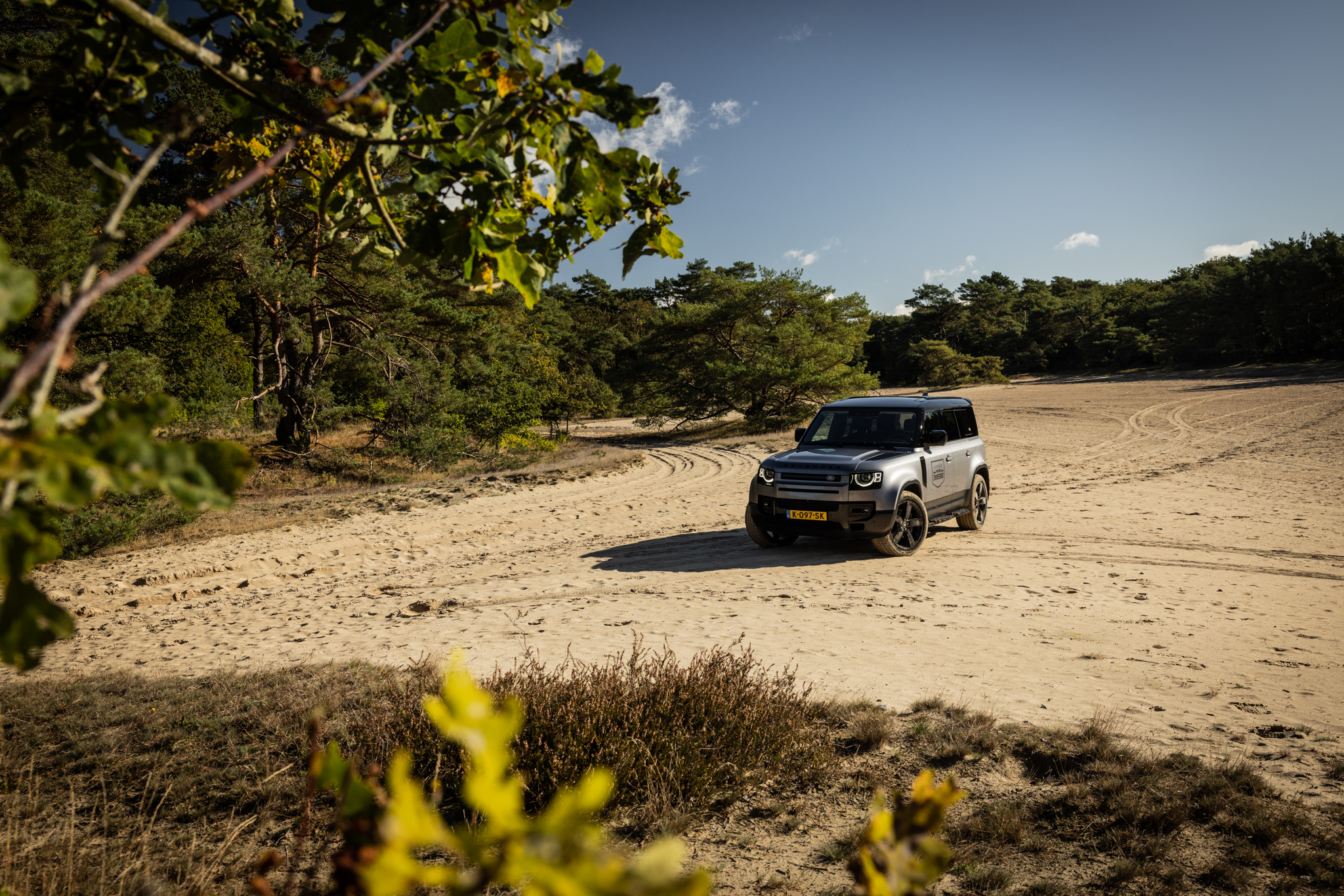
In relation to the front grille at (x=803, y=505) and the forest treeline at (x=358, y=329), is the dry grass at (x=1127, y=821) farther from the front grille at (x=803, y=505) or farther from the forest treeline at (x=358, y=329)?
the front grille at (x=803, y=505)

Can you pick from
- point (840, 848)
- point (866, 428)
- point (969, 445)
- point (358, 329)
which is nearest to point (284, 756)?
point (840, 848)

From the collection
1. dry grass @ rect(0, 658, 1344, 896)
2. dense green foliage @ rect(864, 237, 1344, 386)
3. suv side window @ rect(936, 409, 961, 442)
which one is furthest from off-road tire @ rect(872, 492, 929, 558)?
dense green foliage @ rect(864, 237, 1344, 386)

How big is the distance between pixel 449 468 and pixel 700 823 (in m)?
17.9

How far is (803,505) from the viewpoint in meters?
9.38

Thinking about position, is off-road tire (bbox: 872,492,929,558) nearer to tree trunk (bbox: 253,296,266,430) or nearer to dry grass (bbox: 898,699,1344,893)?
dry grass (bbox: 898,699,1344,893)

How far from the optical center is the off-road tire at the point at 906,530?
9555mm

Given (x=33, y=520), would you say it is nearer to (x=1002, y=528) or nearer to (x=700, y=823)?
(x=700, y=823)

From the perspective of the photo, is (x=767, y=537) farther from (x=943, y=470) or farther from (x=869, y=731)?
(x=869, y=731)

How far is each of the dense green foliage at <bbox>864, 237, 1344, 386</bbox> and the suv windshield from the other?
39.6m

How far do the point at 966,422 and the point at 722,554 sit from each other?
4710mm

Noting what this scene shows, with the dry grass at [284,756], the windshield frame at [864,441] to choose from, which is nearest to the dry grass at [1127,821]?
the dry grass at [284,756]

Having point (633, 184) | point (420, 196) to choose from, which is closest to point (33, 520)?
point (420, 196)

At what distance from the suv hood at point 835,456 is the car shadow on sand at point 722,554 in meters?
1.36

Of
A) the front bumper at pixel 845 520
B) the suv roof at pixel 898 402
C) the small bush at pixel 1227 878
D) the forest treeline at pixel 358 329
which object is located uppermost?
the forest treeline at pixel 358 329
